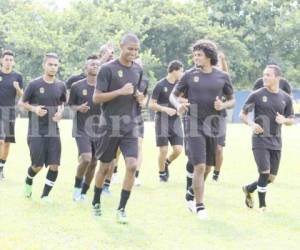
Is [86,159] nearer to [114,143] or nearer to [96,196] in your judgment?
[96,196]

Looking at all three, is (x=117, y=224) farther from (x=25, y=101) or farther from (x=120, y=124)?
(x=25, y=101)

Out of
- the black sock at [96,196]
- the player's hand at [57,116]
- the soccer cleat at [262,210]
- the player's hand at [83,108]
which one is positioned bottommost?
the soccer cleat at [262,210]

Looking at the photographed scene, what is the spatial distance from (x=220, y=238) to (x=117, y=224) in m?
1.28

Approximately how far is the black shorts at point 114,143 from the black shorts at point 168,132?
414cm

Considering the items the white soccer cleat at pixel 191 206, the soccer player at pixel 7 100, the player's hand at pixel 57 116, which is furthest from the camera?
the soccer player at pixel 7 100

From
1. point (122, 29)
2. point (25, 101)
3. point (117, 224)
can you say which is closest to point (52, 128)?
point (25, 101)

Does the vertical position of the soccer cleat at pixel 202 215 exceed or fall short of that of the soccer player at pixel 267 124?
it falls short

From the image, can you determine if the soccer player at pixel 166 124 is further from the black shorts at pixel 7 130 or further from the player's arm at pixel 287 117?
the player's arm at pixel 287 117

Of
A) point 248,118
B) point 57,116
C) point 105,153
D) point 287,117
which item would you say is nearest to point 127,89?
point 105,153

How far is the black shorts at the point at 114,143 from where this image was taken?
823cm

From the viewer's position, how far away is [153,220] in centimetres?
831

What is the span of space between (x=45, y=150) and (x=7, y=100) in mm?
3296

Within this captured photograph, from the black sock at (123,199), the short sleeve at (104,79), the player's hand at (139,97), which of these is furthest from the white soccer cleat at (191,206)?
the short sleeve at (104,79)

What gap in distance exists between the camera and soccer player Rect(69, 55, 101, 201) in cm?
968
